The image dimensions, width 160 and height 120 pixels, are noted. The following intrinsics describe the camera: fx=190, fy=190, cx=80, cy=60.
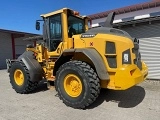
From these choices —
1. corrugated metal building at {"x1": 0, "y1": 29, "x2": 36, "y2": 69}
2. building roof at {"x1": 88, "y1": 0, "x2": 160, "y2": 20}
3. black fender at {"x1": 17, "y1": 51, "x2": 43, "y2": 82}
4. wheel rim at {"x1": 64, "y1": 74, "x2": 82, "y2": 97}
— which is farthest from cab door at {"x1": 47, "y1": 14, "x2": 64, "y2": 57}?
corrugated metal building at {"x1": 0, "y1": 29, "x2": 36, "y2": 69}

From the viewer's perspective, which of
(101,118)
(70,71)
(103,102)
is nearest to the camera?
(101,118)

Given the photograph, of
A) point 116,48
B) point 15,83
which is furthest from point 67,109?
point 15,83

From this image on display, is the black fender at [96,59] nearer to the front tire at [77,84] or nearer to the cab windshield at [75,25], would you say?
the front tire at [77,84]

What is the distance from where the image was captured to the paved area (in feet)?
14.7

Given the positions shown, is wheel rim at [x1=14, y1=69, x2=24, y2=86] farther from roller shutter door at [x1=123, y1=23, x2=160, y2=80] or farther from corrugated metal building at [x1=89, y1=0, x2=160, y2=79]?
roller shutter door at [x1=123, y1=23, x2=160, y2=80]

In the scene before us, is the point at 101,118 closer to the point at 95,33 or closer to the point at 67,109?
the point at 67,109

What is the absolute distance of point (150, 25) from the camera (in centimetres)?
917

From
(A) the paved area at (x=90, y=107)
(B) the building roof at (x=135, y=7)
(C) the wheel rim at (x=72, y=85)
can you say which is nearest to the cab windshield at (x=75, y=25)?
(C) the wheel rim at (x=72, y=85)

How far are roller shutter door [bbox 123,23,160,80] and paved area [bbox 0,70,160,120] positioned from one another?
2.74 meters

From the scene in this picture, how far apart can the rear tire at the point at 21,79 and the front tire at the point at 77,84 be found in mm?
1510

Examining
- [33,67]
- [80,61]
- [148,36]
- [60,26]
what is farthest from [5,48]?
[80,61]

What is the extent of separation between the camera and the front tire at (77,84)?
470 centimetres

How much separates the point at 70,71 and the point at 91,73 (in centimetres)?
64

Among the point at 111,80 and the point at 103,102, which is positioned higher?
the point at 111,80
